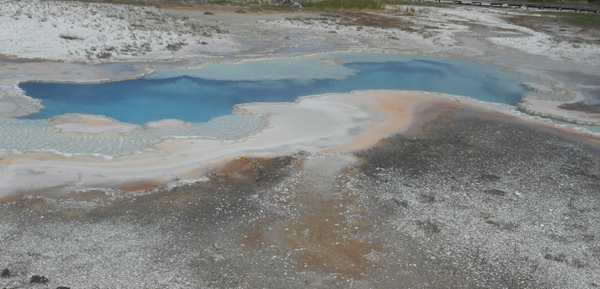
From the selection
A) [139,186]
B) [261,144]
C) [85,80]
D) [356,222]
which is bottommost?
[356,222]

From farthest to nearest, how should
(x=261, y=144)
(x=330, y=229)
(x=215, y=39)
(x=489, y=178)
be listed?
(x=215, y=39) → (x=261, y=144) → (x=489, y=178) → (x=330, y=229)

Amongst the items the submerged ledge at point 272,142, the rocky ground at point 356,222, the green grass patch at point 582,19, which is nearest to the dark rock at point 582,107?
the submerged ledge at point 272,142

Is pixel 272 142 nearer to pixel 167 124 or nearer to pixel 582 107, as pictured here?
pixel 167 124

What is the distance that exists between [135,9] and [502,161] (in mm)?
22466

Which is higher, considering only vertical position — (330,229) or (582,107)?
(582,107)

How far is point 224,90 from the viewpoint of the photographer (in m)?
12.8

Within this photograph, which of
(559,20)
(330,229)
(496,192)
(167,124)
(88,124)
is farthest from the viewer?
(559,20)

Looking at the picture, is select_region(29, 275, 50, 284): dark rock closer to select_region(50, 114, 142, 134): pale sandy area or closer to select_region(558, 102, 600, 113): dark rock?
select_region(50, 114, 142, 134): pale sandy area

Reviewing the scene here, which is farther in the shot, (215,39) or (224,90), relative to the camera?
(215,39)

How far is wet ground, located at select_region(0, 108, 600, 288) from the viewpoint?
5.16 meters

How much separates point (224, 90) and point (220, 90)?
0.12 meters

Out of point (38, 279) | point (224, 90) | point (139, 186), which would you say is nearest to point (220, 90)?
point (224, 90)

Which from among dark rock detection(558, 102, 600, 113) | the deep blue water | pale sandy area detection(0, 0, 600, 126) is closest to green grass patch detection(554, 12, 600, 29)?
pale sandy area detection(0, 0, 600, 126)

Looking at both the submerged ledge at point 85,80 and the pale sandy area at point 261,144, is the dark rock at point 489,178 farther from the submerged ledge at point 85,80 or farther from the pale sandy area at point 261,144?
the submerged ledge at point 85,80
